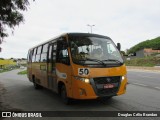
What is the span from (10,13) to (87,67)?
190 inches

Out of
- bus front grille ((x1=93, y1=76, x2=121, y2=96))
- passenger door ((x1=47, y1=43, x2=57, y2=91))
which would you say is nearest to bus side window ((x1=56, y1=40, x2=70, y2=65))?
passenger door ((x1=47, y1=43, x2=57, y2=91))

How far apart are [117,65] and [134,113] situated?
1.95m

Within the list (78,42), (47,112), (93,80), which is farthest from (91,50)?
(47,112)

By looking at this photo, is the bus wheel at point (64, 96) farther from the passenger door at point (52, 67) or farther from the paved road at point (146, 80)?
the paved road at point (146, 80)

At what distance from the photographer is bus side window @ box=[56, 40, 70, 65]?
31.0ft

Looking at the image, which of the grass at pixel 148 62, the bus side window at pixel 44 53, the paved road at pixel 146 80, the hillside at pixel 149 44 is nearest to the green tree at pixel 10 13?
the bus side window at pixel 44 53

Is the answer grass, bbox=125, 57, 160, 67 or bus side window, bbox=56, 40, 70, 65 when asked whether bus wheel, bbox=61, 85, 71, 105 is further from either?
grass, bbox=125, 57, 160, 67

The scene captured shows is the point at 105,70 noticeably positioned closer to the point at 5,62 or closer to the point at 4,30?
the point at 4,30

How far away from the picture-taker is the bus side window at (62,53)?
9.45 metres

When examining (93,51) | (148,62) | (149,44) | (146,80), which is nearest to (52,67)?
(93,51)

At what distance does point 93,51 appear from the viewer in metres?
9.36

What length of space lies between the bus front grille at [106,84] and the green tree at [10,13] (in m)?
4.54

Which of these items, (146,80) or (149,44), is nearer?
(146,80)

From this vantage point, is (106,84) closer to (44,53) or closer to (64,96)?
(64,96)
